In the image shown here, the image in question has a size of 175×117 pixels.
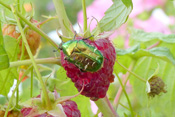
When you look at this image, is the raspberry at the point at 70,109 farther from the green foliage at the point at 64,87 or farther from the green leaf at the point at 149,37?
the green leaf at the point at 149,37

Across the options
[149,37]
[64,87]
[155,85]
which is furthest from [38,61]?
[149,37]

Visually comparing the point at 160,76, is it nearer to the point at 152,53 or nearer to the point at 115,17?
the point at 152,53

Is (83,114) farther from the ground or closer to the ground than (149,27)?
closer to the ground

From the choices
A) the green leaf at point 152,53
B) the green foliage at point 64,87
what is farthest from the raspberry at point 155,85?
the green foliage at point 64,87

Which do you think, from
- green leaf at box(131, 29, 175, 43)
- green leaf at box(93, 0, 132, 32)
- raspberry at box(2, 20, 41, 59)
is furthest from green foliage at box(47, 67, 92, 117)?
green leaf at box(131, 29, 175, 43)

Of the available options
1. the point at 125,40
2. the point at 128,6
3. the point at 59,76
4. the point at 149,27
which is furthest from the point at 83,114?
the point at 149,27

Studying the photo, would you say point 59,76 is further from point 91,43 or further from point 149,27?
point 149,27
